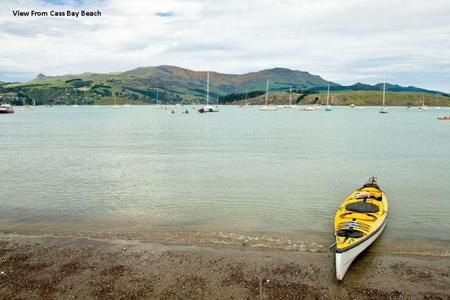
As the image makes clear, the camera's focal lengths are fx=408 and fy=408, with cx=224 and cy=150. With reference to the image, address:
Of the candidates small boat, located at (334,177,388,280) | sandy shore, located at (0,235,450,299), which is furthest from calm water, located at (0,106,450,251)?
sandy shore, located at (0,235,450,299)

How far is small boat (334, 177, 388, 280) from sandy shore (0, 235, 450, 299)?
76cm

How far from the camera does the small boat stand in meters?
17.3

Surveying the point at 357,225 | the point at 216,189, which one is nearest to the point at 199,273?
the point at 357,225

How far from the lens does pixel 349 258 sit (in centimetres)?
1764

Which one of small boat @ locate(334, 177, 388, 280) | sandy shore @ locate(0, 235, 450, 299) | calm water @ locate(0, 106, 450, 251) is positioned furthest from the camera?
calm water @ locate(0, 106, 450, 251)

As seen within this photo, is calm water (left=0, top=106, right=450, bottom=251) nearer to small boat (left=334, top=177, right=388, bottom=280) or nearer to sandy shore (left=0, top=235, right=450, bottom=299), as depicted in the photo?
small boat (left=334, top=177, right=388, bottom=280)

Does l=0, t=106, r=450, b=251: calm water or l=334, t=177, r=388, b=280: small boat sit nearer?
l=334, t=177, r=388, b=280: small boat

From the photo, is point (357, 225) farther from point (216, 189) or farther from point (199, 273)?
point (216, 189)

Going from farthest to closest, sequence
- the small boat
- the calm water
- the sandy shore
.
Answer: the calm water < the small boat < the sandy shore

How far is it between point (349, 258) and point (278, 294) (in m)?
4.16

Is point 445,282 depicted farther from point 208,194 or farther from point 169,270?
point 208,194

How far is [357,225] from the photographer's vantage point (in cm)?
2078

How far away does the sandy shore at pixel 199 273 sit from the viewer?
15.5 metres

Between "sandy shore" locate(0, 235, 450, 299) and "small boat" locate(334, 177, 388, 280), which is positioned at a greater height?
"small boat" locate(334, 177, 388, 280)
